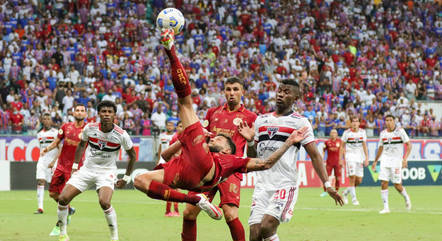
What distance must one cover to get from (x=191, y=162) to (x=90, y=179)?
4598 millimetres

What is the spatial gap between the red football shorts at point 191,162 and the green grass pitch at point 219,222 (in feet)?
16.2

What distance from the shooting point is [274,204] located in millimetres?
9523

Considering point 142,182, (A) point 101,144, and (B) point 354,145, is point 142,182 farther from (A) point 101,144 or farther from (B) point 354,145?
(B) point 354,145

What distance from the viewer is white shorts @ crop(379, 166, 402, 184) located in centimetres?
2067

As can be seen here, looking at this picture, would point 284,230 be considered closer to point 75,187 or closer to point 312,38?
point 75,187

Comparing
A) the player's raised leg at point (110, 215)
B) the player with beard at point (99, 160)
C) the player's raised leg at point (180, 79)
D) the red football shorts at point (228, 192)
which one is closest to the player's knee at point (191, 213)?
the red football shorts at point (228, 192)

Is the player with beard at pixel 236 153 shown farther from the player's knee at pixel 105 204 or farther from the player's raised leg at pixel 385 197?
the player's raised leg at pixel 385 197

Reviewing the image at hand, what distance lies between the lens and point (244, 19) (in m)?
41.4

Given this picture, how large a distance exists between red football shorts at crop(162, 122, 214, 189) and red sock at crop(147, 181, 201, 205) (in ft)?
0.32

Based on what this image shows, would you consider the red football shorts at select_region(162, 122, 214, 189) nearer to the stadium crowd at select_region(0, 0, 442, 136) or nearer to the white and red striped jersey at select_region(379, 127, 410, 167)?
the white and red striped jersey at select_region(379, 127, 410, 167)

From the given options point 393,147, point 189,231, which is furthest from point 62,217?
point 393,147

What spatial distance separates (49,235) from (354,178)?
1236 cm

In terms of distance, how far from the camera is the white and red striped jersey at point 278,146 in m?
9.63

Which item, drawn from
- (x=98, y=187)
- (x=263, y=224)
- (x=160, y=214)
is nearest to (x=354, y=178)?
(x=160, y=214)
